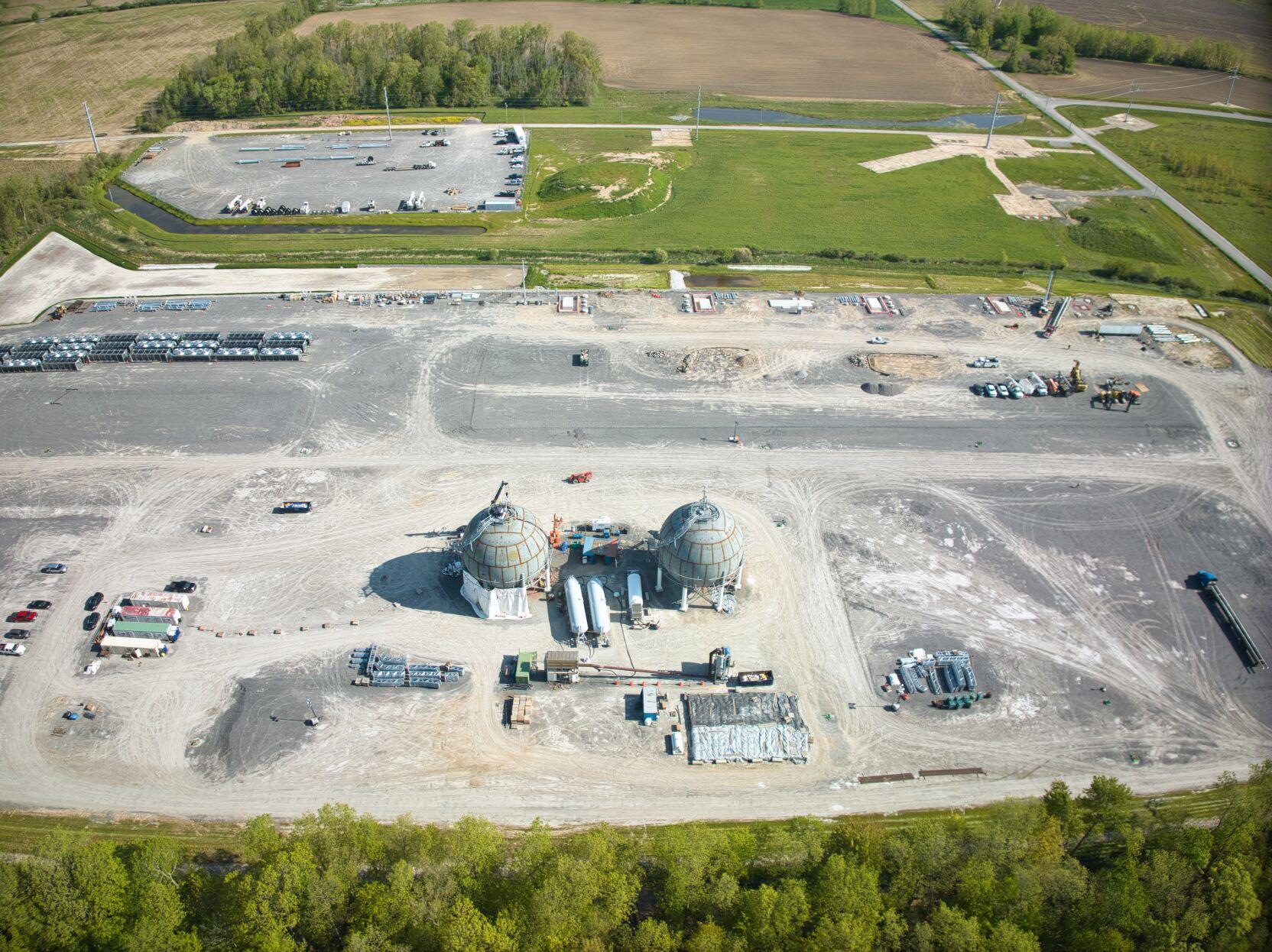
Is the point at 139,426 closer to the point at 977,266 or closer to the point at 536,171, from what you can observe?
the point at 536,171

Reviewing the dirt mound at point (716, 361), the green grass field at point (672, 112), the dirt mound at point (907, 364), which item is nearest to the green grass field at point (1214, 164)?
the green grass field at point (672, 112)

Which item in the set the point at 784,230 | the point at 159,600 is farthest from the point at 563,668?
the point at 784,230

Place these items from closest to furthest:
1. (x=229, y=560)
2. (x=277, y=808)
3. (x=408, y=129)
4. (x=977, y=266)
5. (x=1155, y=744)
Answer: (x=277, y=808) → (x=1155, y=744) → (x=229, y=560) → (x=977, y=266) → (x=408, y=129)

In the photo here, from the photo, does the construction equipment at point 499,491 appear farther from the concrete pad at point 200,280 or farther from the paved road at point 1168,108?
the paved road at point 1168,108

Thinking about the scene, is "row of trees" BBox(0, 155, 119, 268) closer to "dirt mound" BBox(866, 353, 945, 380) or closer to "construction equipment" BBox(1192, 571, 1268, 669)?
"dirt mound" BBox(866, 353, 945, 380)

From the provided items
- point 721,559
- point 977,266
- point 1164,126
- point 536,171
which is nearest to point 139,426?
point 721,559

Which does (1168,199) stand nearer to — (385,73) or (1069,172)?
(1069,172)

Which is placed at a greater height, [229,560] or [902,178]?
[902,178]
